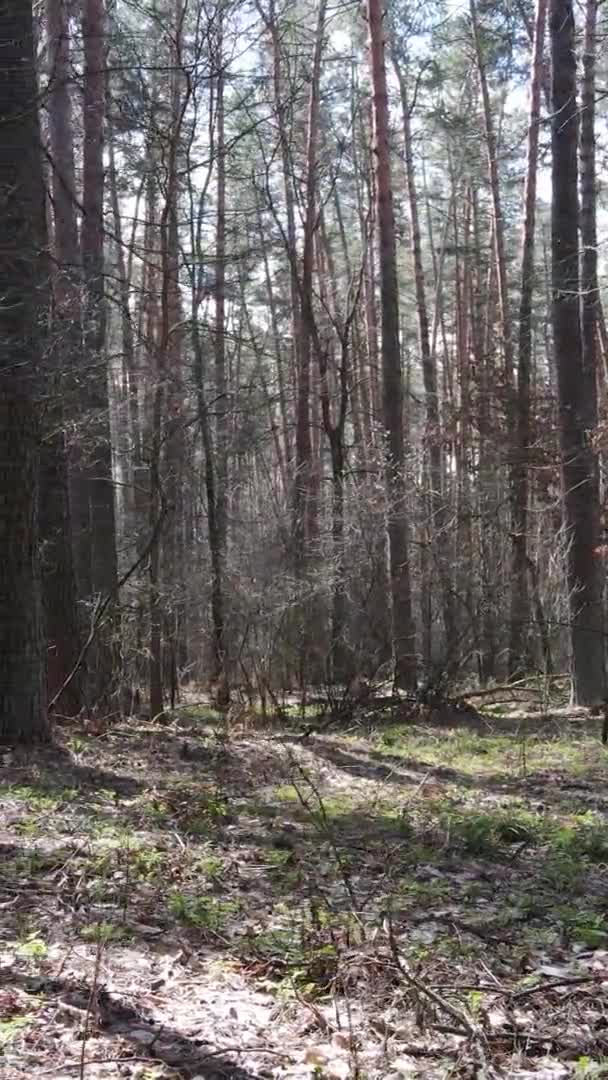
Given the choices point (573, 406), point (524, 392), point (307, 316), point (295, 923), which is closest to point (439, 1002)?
point (295, 923)

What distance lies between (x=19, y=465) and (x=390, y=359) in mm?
7393

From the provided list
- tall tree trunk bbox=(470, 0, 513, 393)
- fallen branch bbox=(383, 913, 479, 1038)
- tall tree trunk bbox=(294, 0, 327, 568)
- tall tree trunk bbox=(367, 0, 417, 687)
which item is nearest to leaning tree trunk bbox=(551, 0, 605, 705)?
tall tree trunk bbox=(367, 0, 417, 687)

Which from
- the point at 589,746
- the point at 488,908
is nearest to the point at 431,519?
the point at 589,746

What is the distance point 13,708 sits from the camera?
7.02 m

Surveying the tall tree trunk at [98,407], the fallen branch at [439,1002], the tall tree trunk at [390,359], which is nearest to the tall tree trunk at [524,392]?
the tall tree trunk at [390,359]

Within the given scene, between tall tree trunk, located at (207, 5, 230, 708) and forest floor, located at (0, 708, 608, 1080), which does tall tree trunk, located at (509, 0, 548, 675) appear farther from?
forest floor, located at (0, 708, 608, 1080)

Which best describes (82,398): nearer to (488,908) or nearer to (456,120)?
(488,908)

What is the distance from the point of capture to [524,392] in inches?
637

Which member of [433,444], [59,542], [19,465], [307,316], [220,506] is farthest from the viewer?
[433,444]

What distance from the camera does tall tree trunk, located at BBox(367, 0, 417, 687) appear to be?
12.4 metres

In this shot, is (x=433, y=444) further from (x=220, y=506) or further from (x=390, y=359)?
(x=220, y=506)

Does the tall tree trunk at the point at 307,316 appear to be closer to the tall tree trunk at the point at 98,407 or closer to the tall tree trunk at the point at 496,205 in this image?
the tall tree trunk at the point at 496,205

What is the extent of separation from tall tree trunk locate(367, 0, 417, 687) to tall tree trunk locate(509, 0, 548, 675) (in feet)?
8.85

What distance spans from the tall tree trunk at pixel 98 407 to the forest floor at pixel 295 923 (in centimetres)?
268
